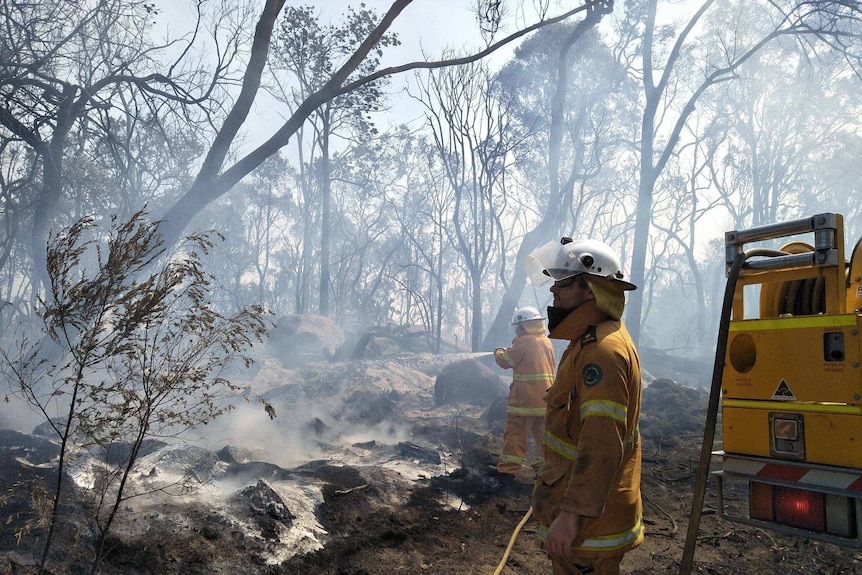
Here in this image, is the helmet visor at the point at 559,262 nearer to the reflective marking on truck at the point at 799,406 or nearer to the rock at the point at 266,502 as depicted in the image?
the reflective marking on truck at the point at 799,406

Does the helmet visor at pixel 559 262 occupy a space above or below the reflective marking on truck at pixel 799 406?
above

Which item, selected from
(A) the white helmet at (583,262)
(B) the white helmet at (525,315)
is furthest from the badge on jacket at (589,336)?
(B) the white helmet at (525,315)

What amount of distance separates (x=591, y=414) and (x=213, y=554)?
2.88 m

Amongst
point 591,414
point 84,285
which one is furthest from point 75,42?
point 591,414

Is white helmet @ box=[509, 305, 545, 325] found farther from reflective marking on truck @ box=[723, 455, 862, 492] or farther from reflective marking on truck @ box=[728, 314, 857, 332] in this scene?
reflective marking on truck @ box=[723, 455, 862, 492]

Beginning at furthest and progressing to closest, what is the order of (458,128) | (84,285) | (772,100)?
(772,100) → (458,128) → (84,285)

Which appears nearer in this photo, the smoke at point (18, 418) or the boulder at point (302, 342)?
the smoke at point (18, 418)

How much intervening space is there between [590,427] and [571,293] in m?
0.68

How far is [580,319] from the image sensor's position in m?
2.44

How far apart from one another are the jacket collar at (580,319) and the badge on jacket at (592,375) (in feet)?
0.78

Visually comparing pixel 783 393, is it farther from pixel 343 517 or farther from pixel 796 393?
pixel 343 517

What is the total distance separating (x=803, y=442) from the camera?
2297 mm

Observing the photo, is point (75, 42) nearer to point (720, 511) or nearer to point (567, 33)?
point (720, 511)

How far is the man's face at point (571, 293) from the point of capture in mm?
2506
